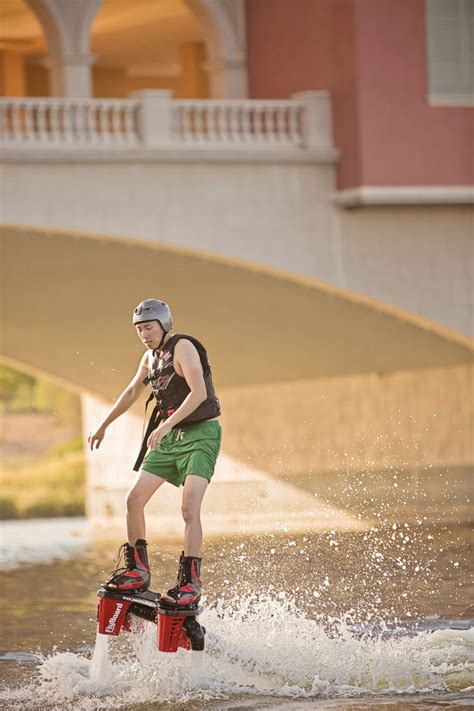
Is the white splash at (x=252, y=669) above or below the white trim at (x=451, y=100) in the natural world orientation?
below

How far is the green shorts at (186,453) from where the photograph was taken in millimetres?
9422

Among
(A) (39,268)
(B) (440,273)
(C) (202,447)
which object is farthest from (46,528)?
(C) (202,447)

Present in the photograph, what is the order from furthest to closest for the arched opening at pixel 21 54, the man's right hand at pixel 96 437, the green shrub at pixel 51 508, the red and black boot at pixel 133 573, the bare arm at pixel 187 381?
the green shrub at pixel 51 508 < the arched opening at pixel 21 54 < the man's right hand at pixel 96 437 < the red and black boot at pixel 133 573 < the bare arm at pixel 187 381

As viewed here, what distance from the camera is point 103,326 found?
24891 millimetres

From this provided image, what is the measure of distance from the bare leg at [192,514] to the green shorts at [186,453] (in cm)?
9

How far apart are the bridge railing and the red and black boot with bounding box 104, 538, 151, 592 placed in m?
10.4

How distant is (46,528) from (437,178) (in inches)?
465

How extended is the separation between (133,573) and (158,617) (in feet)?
1.39

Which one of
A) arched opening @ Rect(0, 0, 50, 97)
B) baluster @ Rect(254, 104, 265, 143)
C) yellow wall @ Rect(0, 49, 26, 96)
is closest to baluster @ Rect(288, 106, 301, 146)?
baluster @ Rect(254, 104, 265, 143)

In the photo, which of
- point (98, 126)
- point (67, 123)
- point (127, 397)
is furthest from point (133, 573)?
point (98, 126)

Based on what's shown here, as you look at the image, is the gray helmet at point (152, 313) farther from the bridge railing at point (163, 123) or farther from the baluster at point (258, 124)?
the baluster at point (258, 124)

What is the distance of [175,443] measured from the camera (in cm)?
951

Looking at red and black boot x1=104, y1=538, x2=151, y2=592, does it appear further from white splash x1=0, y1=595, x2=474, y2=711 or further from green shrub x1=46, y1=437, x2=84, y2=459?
green shrub x1=46, y1=437, x2=84, y2=459

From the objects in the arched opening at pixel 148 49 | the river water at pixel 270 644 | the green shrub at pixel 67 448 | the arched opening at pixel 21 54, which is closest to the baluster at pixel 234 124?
the arched opening at pixel 148 49
